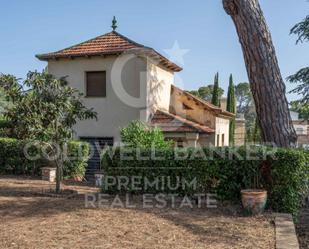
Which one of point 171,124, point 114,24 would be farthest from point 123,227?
point 114,24

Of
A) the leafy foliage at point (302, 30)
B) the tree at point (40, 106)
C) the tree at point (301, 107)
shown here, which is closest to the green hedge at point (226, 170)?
the tree at point (40, 106)

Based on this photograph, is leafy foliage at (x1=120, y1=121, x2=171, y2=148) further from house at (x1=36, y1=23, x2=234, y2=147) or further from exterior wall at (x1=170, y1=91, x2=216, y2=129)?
exterior wall at (x1=170, y1=91, x2=216, y2=129)

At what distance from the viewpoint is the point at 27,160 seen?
16078 mm

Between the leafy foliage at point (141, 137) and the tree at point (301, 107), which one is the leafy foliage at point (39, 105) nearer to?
the leafy foliage at point (141, 137)

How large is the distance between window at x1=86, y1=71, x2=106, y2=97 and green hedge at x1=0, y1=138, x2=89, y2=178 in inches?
146

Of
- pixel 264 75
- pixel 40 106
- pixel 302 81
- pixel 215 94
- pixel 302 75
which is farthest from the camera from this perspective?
pixel 215 94

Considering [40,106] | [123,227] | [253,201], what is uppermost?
[40,106]

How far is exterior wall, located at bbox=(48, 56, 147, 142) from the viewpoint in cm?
1822

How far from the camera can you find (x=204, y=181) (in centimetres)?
967

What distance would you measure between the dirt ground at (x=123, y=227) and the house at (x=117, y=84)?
9.59 m

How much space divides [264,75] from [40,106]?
22.7 feet

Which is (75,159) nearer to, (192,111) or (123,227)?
(192,111)

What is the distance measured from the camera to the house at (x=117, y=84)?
1823cm

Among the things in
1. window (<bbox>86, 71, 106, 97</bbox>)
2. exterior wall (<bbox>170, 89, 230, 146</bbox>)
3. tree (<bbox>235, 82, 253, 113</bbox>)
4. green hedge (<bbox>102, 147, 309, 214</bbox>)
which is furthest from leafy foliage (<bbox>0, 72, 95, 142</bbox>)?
tree (<bbox>235, 82, 253, 113</bbox>)
